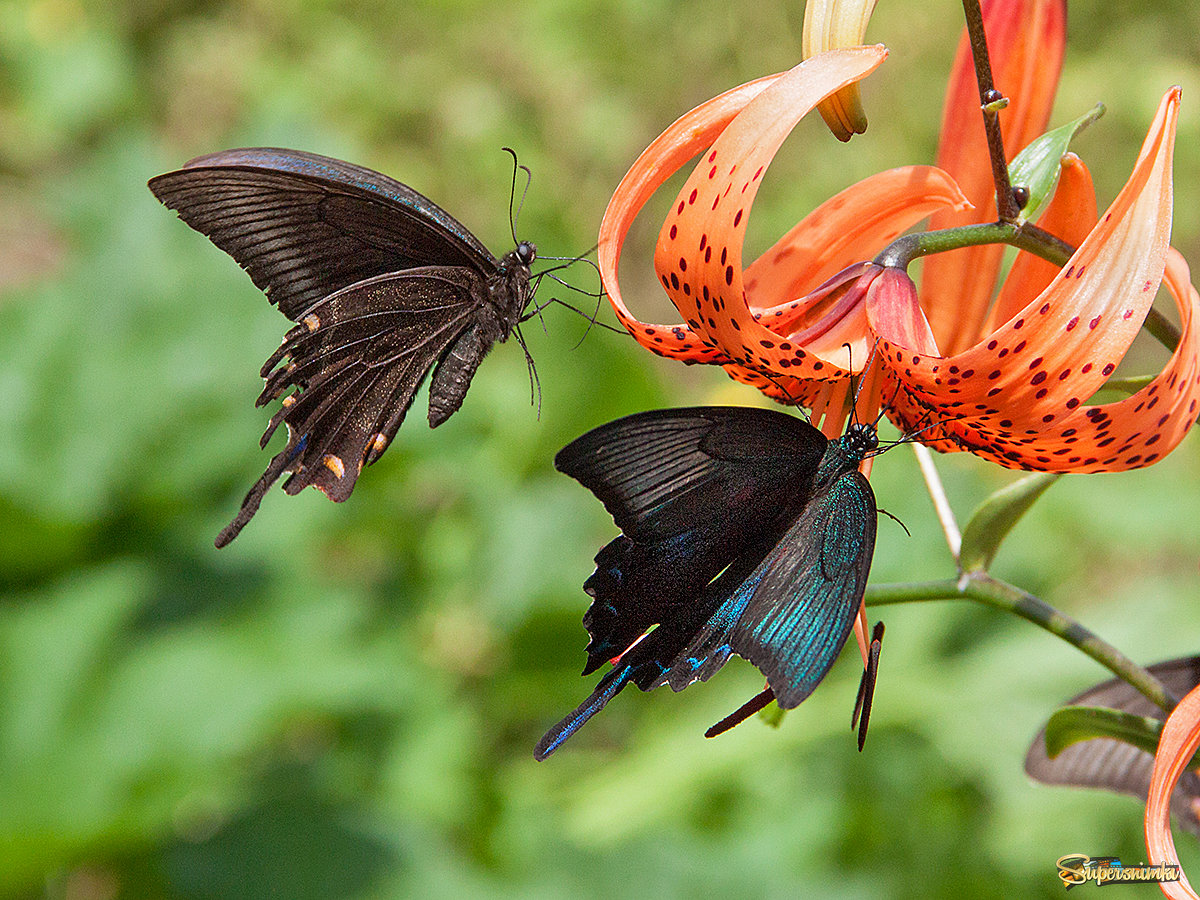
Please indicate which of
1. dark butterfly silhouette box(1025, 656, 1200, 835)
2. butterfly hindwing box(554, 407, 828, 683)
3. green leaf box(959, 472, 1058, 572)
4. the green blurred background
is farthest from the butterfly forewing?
the green blurred background

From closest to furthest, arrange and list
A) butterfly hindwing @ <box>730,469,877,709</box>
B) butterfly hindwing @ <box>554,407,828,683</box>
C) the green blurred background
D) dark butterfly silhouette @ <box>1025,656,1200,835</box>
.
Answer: butterfly hindwing @ <box>730,469,877,709</box> → butterfly hindwing @ <box>554,407,828,683</box> → dark butterfly silhouette @ <box>1025,656,1200,835</box> → the green blurred background

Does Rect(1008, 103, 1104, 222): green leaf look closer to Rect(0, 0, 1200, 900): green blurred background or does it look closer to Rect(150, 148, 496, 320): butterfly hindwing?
Rect(150, 148, 496, 320): butterfly hindwing

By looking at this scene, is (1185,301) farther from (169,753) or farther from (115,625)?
(115,625)

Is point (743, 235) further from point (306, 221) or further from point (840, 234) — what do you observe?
point (306, 221)

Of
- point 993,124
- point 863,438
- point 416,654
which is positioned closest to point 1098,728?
point 863,438

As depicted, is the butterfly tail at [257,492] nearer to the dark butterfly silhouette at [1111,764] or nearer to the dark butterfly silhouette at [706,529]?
the dark butterfly silhouette at [706,529]

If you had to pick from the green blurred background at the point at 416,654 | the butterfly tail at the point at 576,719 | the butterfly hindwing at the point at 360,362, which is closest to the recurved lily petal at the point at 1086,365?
the butterfly tail at the point at 576,719
